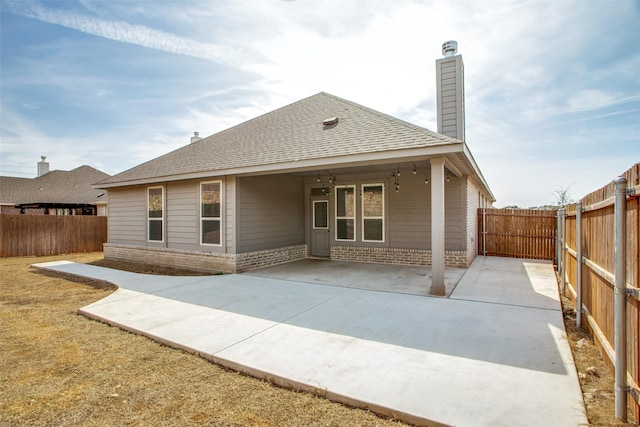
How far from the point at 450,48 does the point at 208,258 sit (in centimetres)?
857

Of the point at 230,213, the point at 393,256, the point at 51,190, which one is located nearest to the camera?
the point at 230,213

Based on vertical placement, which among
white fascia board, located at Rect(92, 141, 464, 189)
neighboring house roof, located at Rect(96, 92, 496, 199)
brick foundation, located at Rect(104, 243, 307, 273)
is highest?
neighboring house roof, located at Rect(96, 92, 496, 199)

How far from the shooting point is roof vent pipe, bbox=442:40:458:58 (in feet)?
26.5

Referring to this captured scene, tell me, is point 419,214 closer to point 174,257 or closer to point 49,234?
point 174,257

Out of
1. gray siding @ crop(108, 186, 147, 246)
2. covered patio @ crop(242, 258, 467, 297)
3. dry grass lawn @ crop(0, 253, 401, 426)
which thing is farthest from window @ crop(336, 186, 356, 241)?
dry grass lawn @ crop(0, 253, 401, 426)

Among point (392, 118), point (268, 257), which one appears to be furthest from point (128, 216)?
point (392, 118)

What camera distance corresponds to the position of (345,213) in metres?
10.0

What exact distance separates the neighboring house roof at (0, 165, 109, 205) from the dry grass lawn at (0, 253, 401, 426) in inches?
871

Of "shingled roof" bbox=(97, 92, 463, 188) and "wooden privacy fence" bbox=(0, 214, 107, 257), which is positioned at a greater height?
"shingled roof" bbox=(97, 92, 463, 188)

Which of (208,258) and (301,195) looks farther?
(301,195)

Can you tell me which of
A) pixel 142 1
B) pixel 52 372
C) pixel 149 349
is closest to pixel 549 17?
pixel 142 1

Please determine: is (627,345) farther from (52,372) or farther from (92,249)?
(92,249)

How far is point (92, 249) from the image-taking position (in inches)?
581

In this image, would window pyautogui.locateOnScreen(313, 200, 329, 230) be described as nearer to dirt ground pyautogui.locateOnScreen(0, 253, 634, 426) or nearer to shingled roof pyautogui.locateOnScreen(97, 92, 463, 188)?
shingled roof pyautogui.locateOnScreen(97, 92, 463, 188)
